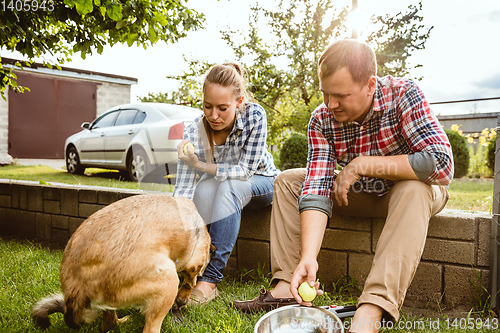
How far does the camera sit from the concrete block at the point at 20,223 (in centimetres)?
387

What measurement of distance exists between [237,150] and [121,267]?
1194 millimetres

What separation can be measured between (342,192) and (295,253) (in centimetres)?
48

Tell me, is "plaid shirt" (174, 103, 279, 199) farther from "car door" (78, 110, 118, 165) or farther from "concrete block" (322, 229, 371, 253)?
"car door" (78, 110, 118, 165)

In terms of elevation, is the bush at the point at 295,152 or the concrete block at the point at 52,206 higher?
the bush at the point at 295,152

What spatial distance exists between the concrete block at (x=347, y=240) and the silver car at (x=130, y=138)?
2521mm

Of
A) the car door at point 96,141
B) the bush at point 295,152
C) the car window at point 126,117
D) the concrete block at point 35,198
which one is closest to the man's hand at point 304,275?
the concrete block at point 35,198

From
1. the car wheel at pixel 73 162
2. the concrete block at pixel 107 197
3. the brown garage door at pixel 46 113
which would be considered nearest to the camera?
the concrete block at pixel 107 197

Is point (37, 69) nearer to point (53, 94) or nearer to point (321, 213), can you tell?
point (53, 94)

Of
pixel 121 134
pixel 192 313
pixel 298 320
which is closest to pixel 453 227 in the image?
pixel 298 320

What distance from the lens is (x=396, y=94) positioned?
1.88m

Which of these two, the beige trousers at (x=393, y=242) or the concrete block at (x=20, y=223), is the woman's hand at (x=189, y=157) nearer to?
the beige trousers at (x=393, y=242)

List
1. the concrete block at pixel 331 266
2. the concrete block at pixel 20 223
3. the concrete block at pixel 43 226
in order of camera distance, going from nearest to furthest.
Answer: the concrete block at pixel 331 266 → the concrete block at pixel 43 226 → the concrete block at pixel 20 223

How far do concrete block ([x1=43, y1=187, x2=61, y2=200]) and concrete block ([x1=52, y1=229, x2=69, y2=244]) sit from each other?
0.35 metres

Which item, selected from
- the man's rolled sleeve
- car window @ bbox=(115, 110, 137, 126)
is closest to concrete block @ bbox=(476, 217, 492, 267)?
the man's rolled sleeve
